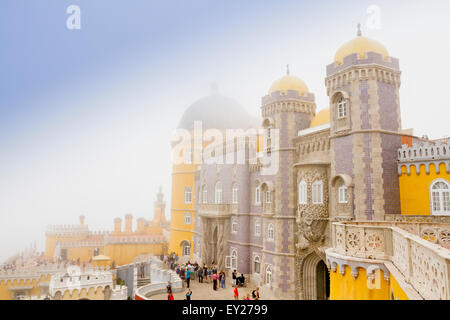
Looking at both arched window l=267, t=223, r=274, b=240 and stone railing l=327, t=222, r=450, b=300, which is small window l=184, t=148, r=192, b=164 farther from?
stone railing l=327, t=222, r=450, b=300

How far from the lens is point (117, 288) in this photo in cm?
2675

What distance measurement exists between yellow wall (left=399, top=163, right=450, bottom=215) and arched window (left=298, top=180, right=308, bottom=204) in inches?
204

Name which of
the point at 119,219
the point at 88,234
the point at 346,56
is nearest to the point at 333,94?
the point at 346,56

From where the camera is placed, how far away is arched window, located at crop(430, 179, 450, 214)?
46.5 feet

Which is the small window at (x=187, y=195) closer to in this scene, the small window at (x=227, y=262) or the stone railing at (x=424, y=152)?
the small window at (x=227, y=262)

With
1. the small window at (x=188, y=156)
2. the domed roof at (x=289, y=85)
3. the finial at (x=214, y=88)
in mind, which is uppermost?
the finial at (x=214, y=88)

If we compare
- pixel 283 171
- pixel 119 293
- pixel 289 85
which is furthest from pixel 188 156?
pixel 289 85

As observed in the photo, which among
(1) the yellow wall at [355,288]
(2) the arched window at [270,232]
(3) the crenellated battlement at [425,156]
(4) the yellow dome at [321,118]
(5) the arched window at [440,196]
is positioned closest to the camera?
(1) the yellow wall at [355,288]

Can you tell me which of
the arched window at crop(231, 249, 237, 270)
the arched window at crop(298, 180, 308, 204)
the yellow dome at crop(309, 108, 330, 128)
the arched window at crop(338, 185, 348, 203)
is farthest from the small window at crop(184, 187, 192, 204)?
the arched window at crop(338, 185, 348, 203)

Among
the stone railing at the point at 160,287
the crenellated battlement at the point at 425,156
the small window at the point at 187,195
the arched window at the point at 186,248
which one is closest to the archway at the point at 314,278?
the crenellated battlement at the point at 425,156

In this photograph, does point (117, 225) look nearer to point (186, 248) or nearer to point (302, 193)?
point (186, 248)

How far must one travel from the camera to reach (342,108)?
17219 millimetres

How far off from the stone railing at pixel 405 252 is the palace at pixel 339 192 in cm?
4

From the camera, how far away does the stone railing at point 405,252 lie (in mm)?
4395
